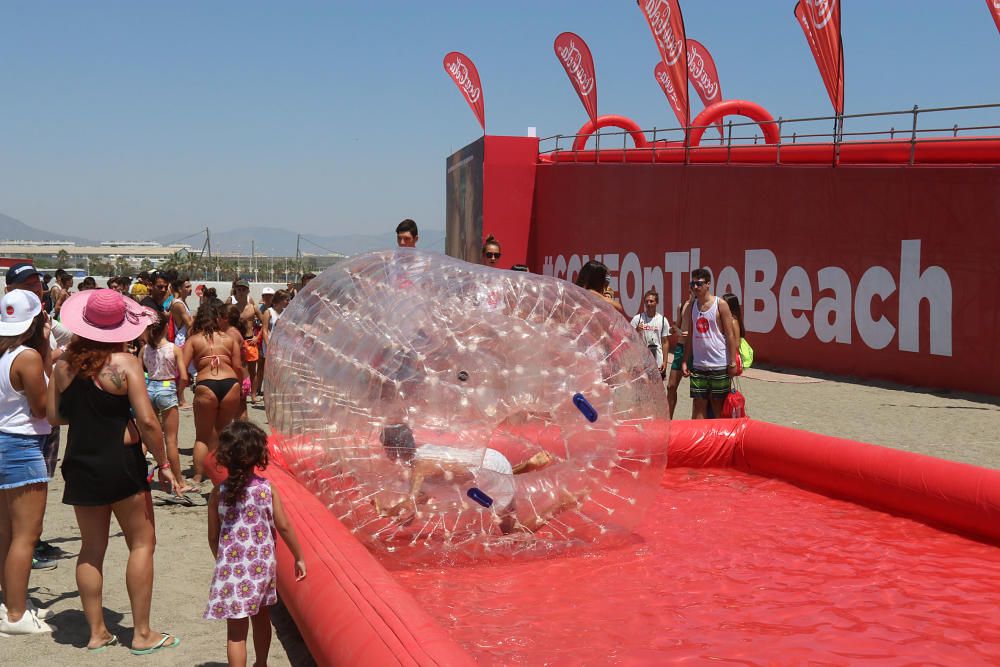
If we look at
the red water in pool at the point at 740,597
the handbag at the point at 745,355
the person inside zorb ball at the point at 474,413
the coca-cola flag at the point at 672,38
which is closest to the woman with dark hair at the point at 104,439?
the person inside zorb ball at the point at 474,413

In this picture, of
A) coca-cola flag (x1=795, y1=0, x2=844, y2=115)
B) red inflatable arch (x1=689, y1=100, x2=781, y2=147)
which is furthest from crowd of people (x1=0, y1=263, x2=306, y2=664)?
red inflatable arch (x1=689, y1=100, x2=781, y2=147)

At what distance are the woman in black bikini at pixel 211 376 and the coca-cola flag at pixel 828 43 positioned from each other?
36.8ft

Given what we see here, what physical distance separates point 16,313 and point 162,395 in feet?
9.81

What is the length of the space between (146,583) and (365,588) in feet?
3.79

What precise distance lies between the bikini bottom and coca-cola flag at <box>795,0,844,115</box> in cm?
1132

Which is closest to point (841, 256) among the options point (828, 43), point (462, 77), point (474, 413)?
point (828, 43)

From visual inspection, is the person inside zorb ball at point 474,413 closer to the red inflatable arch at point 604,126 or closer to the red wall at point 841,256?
the red wall at point 841,256

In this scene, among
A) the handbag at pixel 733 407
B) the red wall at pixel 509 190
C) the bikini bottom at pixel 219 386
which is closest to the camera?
the bikini bottom at pixel 219 386

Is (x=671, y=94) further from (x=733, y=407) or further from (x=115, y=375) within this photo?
(x=115, y=375)

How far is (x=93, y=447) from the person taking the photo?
4.19 metres

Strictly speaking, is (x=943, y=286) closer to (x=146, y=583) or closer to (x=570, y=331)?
(x=570, y=331)

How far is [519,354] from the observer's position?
5.24 meters

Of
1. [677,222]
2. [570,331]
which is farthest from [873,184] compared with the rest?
[570,331]

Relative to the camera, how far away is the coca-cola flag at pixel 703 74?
26641 mm
